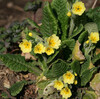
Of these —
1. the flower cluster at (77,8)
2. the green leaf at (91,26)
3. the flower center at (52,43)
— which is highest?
the flower cluster at (77,8)

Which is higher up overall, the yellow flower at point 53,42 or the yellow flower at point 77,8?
the yellow flower at point 77,8

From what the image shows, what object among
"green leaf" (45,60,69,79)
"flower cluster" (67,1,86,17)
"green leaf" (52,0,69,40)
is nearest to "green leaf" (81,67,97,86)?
"green leaf" (45,60,69,79)

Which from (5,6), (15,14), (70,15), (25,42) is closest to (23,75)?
(25,42)

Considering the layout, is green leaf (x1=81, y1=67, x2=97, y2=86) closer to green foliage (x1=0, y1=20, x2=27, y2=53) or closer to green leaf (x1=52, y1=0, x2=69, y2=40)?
green leaf (x1=52, y1=0, x2=69, y2=40)

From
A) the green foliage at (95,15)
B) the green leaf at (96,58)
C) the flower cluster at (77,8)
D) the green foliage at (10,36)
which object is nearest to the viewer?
the flower cluster at (77,8)

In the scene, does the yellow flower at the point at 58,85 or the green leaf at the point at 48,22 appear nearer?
the yellow flower at the point at 58,85

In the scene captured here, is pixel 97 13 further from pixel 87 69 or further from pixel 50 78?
pixel 50 78

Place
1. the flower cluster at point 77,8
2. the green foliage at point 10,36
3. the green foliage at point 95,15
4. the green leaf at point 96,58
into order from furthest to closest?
1. the green foliage at point 10,36
2. the green foliage at point 95,15
3. the green leaf at point 96,58
4. the flower cluster at point 77,8

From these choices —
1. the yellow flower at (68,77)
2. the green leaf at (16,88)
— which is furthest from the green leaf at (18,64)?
the yellow flower at (68,77)

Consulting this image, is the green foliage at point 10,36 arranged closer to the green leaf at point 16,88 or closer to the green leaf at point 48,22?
the green leaf at point 48,22
